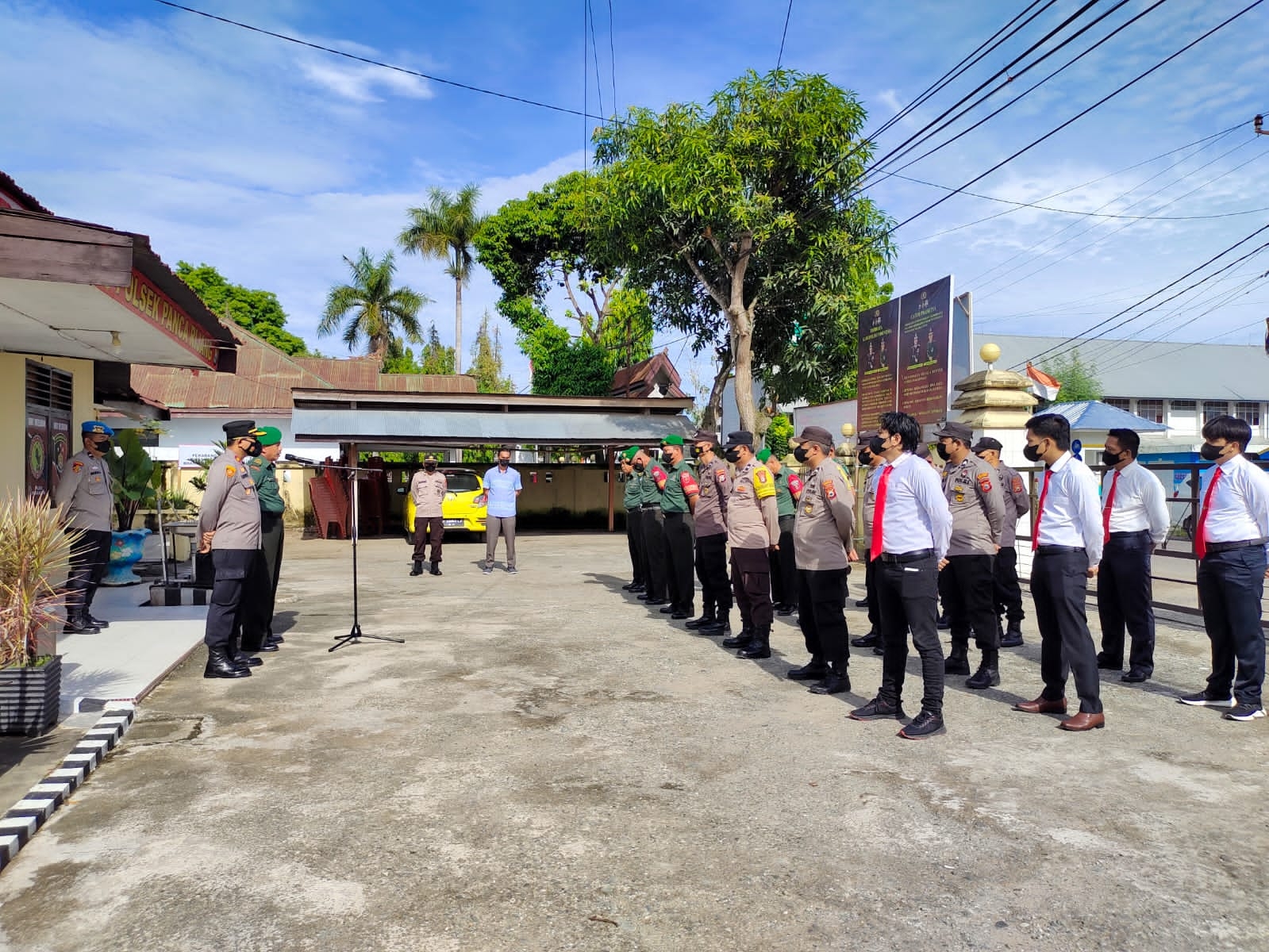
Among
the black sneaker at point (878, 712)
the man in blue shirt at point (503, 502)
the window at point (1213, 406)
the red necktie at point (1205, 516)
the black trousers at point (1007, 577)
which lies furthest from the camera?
the window at point (1213, 406)

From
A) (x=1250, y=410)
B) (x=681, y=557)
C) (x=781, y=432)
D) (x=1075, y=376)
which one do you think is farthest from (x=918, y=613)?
(x=1250, y=410)

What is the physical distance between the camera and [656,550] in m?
10.8

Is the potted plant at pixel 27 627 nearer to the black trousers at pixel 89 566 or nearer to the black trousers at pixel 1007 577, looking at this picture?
the black trousers at pixel 89 566

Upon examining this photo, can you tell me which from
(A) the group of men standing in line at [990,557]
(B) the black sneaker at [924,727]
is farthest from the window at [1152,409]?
(B) the black sneaker at [924,727]

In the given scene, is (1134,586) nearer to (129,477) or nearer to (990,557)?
(990,557)

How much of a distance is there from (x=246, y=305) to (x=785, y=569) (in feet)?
152

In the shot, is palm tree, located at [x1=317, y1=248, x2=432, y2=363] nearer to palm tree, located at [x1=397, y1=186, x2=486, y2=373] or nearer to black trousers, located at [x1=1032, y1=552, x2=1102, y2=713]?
palm tree, located at [x1=397, y1=186, x2=486, y2=373]

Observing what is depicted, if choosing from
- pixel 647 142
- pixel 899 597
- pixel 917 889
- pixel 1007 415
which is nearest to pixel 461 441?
pixel 647 142

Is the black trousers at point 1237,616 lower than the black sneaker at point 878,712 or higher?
higher

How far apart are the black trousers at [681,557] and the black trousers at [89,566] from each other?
17.8ft

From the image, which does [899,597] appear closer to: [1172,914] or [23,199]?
[1172,914]

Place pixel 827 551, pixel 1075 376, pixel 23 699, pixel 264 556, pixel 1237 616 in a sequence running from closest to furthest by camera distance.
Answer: pixel 23 699, pixel 1237 616, pixel 827 551, pixel 264 556, pixel 1075 376

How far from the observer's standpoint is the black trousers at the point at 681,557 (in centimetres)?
996

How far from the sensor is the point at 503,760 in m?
5.00
